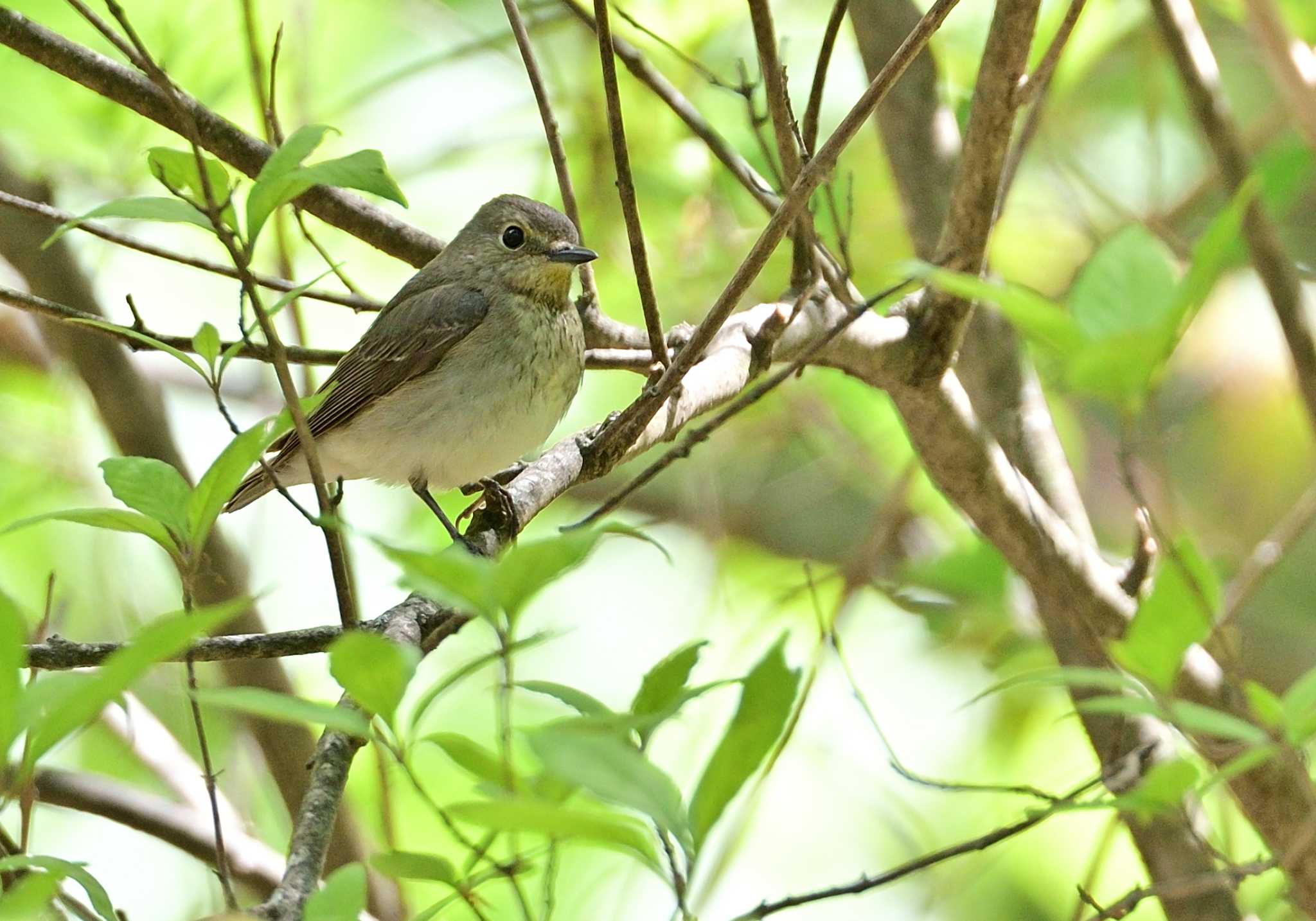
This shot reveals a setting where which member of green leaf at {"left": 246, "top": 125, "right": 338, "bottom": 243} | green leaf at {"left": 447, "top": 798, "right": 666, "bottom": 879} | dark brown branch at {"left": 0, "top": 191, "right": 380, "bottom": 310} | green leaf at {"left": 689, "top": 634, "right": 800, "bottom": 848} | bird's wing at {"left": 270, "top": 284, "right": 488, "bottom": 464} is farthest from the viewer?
bird's wing at {"left": 270, "top": 284, "right": 488, "bottom": 464}

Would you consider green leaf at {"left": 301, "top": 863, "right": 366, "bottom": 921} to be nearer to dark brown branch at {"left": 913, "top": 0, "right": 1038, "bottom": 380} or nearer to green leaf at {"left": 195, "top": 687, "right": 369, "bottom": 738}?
green leaf at {"left": 195, "top": 687, "right": 369, "bottom": 738}

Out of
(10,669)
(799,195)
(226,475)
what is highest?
(799,195)

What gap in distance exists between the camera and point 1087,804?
1485mm

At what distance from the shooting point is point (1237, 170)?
11.5 ft

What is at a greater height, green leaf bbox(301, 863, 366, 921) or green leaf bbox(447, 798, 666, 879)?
green leaf bbox(301, 863, 366, 921)

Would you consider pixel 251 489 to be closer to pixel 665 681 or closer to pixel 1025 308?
pixel 665 681

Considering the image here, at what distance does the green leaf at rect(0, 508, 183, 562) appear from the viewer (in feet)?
5.33

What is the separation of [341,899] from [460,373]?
3307mm

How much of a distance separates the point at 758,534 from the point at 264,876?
316cm

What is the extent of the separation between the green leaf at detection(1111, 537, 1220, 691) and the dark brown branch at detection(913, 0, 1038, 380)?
174 centimetres

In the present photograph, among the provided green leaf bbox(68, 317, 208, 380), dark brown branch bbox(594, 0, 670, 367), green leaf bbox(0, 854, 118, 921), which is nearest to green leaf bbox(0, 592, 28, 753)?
green leaf bbox(0, 854, 118, 921)

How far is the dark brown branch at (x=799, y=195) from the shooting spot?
2301 millimetres

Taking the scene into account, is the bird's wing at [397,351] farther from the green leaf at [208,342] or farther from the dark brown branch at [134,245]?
the green leaf at [208,342]

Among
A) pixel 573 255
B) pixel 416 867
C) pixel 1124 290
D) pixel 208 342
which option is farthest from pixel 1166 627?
pixel 573 255
